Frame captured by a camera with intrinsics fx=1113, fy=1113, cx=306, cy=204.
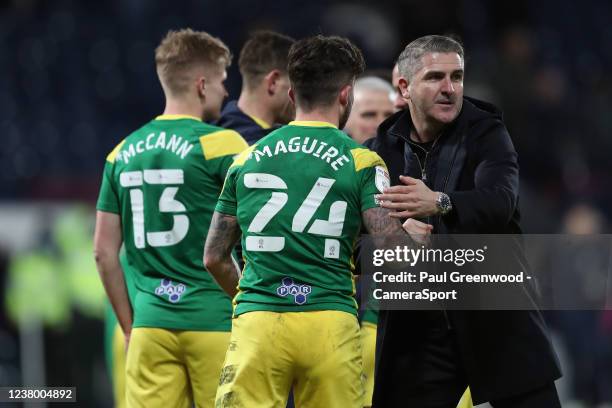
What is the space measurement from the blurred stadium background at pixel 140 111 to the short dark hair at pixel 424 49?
5.31 metres

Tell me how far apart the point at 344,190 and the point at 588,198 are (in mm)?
7536

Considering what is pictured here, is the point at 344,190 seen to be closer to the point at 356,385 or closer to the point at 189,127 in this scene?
the point at 356,385

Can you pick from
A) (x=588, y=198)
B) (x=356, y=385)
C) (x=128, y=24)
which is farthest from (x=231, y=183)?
(x=128, y=24)

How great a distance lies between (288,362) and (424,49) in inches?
56.2

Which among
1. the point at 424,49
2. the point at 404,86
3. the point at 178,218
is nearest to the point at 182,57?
the point at 178,218

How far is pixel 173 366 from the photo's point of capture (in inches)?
207

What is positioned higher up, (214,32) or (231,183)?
(214,32)

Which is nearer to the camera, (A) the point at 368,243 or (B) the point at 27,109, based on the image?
(A) the point at 368,243

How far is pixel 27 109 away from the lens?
12695mm

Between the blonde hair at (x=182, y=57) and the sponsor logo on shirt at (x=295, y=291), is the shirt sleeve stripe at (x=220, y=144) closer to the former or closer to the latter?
the blonde hair at (x=182, y=57)

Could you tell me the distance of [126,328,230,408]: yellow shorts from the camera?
520cm

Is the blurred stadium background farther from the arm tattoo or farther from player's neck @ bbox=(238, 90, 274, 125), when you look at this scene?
the arm tattoo

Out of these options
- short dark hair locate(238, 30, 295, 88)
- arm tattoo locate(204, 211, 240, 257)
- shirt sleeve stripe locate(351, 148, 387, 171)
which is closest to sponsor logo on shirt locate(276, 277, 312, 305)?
arm tattoo locate(204, 211, 240, 257)

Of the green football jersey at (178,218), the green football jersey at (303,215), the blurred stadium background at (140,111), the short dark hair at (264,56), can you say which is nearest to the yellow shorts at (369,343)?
the green football jersey at (178,218)
